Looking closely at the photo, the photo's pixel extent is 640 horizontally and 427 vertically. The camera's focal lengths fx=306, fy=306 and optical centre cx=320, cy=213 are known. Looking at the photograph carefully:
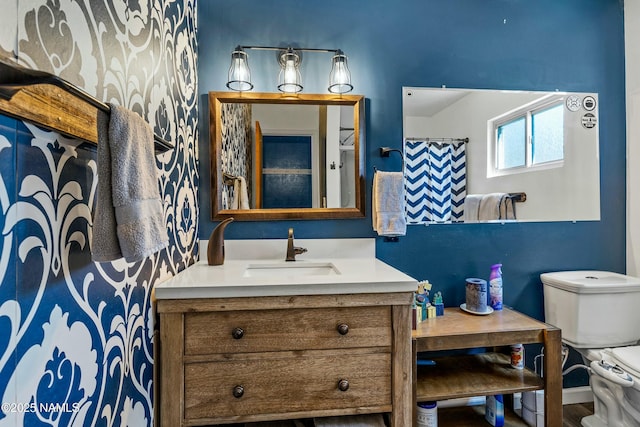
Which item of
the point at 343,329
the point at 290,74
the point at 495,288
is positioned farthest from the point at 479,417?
the point at 290,74

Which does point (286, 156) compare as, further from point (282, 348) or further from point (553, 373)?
point (553, 373)

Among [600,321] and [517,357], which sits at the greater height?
[600,321]

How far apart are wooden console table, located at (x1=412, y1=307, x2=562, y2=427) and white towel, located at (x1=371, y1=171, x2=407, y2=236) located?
47cm

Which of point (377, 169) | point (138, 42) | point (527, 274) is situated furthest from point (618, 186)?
point (138, 42)

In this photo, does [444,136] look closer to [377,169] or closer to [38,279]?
[377,169]

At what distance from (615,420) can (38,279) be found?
216 centimetres

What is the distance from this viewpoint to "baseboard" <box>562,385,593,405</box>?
5.81ft

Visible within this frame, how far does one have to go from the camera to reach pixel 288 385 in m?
1.08

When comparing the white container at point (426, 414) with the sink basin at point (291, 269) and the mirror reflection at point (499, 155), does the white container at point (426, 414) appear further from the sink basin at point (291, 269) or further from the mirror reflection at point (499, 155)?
the mirror reflection at point (499, 155)

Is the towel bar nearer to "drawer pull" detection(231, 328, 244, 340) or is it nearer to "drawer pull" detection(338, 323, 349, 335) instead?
"drawer pull" detection(231, 328, 244, 340)

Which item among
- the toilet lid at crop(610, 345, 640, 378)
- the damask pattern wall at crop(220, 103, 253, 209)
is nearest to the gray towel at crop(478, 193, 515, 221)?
the toilet lid at crop(610, 345, 640, 378)

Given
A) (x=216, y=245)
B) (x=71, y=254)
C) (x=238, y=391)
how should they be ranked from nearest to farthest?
(x=71, y=254) < (x=238, y=391) < (x=216, y=245)

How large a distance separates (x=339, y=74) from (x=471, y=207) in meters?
1.03

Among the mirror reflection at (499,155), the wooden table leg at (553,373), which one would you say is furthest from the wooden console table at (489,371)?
the mirror reflection at (499,155)
